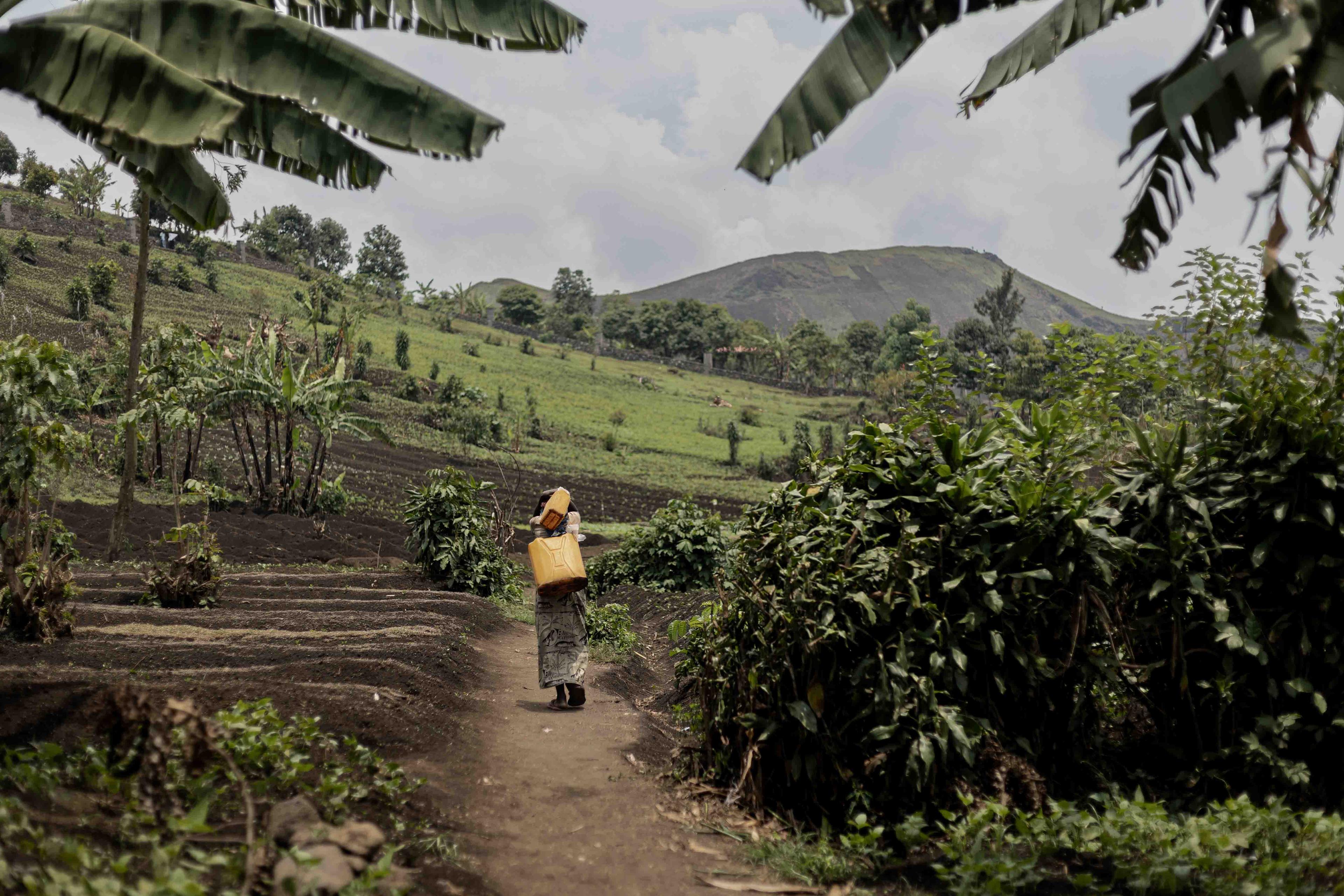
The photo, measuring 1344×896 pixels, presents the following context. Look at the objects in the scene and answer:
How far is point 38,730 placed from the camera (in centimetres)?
471

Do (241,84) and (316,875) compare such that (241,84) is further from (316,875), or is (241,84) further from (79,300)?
(79,300)

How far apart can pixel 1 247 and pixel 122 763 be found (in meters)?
38.0

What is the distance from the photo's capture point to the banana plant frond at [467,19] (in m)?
5.81

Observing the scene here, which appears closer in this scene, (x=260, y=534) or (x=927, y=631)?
(x=927, y=631)

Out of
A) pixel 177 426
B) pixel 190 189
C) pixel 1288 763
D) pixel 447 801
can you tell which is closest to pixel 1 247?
pixel 177 426

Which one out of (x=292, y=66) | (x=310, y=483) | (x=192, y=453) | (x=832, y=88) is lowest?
(x=310, y=483)

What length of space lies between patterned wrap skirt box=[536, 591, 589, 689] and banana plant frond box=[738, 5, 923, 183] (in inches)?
165

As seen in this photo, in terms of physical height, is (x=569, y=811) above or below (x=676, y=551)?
below

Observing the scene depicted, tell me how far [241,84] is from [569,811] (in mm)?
4156

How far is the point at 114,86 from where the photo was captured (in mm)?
4707

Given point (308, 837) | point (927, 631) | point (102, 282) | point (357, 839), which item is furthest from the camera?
point (102, 282)

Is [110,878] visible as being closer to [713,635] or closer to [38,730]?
[38,730]

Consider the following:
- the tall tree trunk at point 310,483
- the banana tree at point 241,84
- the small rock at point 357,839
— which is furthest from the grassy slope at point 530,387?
the small rock at point 357,839

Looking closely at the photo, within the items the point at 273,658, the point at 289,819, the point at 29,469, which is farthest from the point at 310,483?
the point at 289,819
